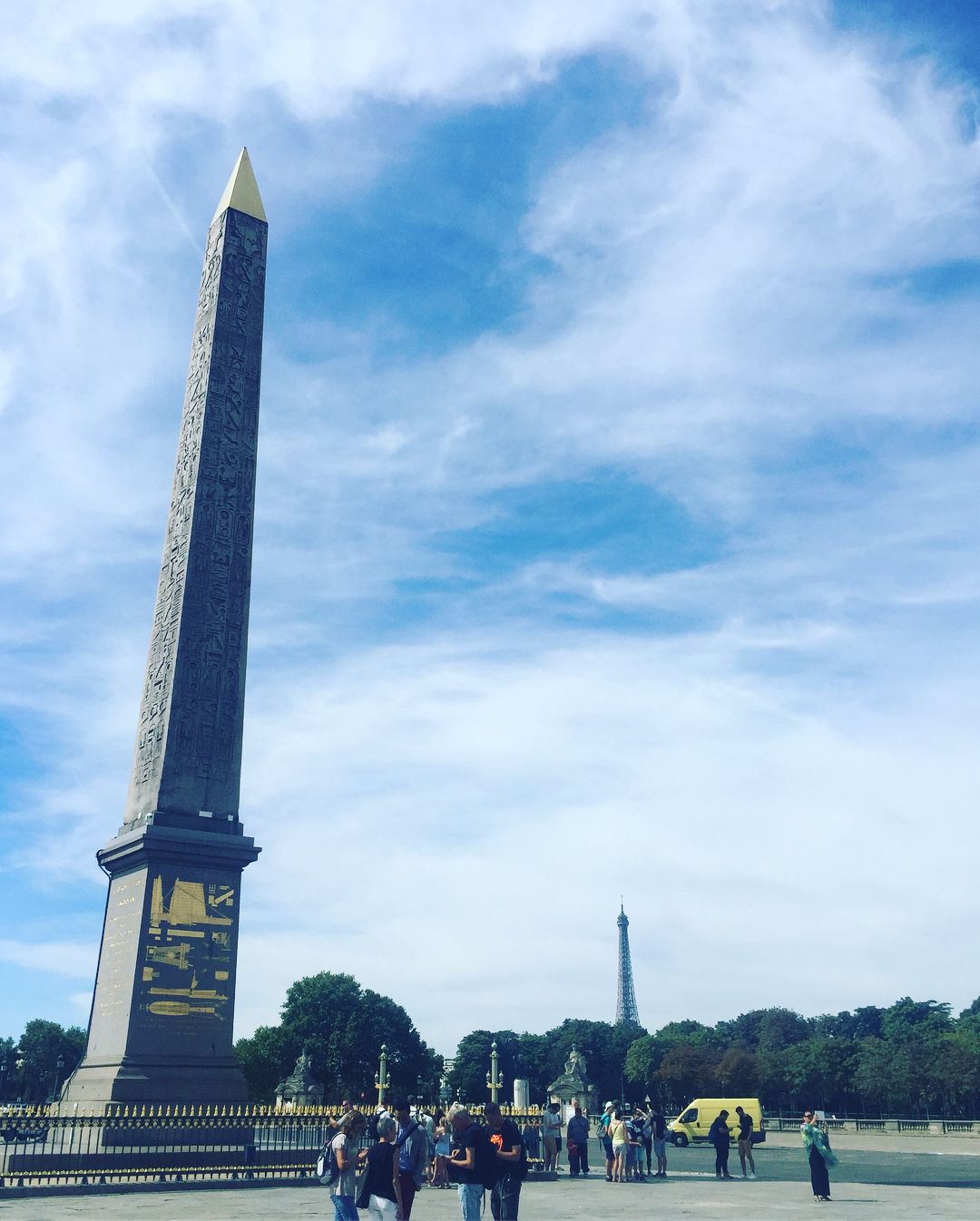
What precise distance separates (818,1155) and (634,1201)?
128 inches

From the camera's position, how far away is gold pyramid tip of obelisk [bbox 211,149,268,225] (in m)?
31.3

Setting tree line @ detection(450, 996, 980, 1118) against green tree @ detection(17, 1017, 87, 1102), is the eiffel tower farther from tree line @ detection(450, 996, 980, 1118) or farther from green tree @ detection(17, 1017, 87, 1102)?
green tree @ detection(17, 1017, 87, 1102)

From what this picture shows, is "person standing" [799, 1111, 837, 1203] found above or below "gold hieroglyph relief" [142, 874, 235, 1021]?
below

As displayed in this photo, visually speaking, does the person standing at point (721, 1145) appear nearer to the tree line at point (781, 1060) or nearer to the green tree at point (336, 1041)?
the tree line at point (781, 1060)

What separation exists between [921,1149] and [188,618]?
107 feet

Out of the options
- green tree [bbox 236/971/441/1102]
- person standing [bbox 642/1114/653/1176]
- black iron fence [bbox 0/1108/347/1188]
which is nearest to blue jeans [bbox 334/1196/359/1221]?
black iron fence [bbox 0/1108/347/1188]

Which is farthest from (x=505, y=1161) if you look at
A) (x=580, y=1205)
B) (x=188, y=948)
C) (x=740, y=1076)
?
(x=740, y=1076)

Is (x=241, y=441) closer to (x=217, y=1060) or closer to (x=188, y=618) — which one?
(x=188, y=618)

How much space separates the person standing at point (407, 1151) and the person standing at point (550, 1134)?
1356cm

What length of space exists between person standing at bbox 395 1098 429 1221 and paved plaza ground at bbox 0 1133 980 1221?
13.2 ft

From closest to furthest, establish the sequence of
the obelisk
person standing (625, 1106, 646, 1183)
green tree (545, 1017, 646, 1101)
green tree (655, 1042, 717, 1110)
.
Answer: the obelisk → person standing (625, 1106, 646, 1183) → green tree (655, 1042, 717, 1110) → green tree (545, 1017, 646, 1101)

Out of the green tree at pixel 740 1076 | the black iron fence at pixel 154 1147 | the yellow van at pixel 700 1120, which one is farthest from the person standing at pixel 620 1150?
the green tree at pixel 740 1076

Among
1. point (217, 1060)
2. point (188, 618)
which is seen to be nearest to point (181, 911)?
point (217, 1060)

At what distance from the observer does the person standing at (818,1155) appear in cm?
1895
